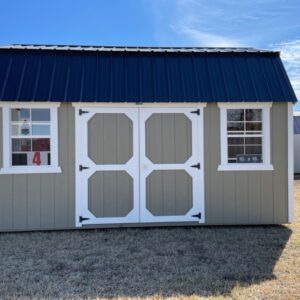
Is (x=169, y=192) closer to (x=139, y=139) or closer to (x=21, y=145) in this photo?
(x=139, y=139)

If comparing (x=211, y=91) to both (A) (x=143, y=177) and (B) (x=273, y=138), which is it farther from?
(A) (x=143, y=177)

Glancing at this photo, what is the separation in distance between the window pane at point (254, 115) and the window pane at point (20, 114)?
4.02m

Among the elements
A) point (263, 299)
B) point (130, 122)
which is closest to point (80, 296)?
point (263, 299)

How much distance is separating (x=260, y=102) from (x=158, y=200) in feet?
8.48

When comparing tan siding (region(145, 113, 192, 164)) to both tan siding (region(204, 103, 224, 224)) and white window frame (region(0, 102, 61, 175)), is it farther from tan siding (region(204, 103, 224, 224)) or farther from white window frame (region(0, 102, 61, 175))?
white window frame (region(0, 102, 61, 175))

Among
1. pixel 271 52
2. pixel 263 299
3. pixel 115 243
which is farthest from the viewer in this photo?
pixel 271 52

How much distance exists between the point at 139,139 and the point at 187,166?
39.6 inches

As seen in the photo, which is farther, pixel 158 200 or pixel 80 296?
pixel 158 200

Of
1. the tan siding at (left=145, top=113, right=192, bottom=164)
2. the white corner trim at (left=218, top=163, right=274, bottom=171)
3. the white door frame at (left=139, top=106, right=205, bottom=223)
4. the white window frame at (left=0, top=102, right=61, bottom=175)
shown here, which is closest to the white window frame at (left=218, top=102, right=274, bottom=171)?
the white corner trim at (left=218, top=163, right=274, bottom=171)

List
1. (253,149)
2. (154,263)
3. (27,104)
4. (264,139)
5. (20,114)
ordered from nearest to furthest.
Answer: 1. (154,263)
2. (27,104)
3. (20,114)
4. (264,139)
5. (253,149)

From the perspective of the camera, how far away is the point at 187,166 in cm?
686

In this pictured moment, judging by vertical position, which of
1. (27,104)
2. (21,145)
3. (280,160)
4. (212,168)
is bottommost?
(212,168)

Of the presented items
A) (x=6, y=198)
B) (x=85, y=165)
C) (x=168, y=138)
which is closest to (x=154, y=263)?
(x=85, y=165)

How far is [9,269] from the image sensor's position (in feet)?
→ 15.7
